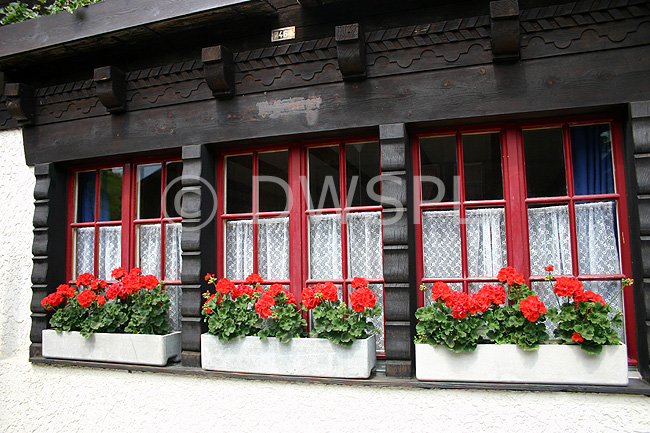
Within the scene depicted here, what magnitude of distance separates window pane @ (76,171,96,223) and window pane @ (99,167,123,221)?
120 millimetres

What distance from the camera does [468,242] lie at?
3.48m

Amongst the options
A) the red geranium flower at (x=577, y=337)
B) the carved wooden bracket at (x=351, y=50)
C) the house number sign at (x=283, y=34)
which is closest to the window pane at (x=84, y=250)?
the house number sign at (x=283, y=34)

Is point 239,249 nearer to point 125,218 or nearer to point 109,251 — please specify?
point 125,218

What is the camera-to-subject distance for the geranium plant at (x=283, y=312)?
3.27 m

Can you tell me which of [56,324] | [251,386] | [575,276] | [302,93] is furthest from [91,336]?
[575,276]

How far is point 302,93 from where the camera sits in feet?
12.0

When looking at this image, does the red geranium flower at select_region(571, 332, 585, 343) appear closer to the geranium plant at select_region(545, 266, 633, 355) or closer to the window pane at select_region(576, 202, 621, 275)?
the geranium plant at select_region(545, 266, 633, 355)

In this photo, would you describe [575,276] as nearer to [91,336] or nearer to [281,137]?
[281,137]

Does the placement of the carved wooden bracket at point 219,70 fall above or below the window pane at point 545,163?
above

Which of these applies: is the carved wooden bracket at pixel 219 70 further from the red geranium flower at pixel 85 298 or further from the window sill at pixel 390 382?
A: the window sill at pixel 390 382

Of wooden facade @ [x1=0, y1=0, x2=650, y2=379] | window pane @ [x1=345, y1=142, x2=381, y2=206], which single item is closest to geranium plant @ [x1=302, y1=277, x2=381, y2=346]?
wooden facade @ [x1=0, y1=0, x2=650, y2=379]

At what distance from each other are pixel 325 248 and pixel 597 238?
1.83m

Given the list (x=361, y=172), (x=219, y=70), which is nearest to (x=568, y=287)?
(x=361, y=172)

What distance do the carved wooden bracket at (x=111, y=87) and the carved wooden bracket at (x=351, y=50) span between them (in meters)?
1.85
